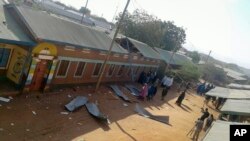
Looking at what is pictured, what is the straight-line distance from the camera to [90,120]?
53.9 feet

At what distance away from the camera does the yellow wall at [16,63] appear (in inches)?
647

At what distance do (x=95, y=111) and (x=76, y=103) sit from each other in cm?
135

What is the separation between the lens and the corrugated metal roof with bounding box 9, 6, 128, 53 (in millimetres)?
16734

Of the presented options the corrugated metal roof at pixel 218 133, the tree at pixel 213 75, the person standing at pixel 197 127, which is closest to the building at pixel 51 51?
the person standing at pixel 197 127

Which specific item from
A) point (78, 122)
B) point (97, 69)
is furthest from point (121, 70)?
point (78, 122)

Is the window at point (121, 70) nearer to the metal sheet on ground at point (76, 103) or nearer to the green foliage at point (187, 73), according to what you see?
the metal sheet on ground at point (76, 103)

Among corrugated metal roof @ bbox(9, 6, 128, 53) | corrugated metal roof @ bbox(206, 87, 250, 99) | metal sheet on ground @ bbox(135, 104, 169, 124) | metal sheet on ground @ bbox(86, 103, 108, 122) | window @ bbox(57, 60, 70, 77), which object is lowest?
metal sheet on ground @ bbox(135, 104, 169, 124)

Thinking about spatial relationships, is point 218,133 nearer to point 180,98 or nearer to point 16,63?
point 16,63

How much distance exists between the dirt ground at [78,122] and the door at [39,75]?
666 millimetres

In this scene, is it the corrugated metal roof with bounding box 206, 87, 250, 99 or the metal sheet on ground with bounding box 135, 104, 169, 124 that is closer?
the metal sheet on ground with bounding box 135, 104, 169, 124

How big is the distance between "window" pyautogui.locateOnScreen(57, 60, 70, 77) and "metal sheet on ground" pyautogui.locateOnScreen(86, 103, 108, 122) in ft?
10.5

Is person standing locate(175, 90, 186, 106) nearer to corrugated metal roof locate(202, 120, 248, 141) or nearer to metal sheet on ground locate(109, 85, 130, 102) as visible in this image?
metal sheet on ground locate(109, 85, 130, 102)

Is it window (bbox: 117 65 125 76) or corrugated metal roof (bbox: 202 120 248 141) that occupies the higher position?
corrugated metal roof (bbox: 202 120 248 141)

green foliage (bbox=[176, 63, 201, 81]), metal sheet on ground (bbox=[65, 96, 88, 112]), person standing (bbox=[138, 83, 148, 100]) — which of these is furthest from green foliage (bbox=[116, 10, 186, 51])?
metal sheet on ground (bbox=[65, 96, 88, 112])
